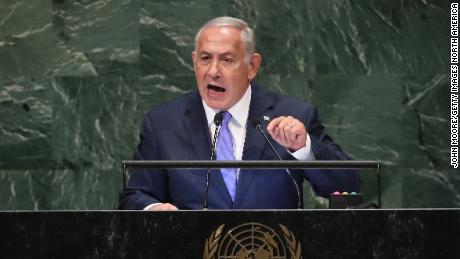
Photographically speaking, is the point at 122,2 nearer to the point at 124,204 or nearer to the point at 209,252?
the point at 124,204

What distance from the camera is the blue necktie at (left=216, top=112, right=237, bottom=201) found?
4293 mm

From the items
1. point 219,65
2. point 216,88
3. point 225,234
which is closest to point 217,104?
point 216,88

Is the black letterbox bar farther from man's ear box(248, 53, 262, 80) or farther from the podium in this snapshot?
man's ear box(248, 53, 262, 80)

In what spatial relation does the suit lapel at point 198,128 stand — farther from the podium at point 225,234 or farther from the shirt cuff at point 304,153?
the podium at point 225,234

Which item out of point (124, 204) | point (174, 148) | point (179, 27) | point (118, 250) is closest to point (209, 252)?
point (118, 250)

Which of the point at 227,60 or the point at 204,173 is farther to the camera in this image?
the point at 227,60

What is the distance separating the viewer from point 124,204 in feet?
13.5

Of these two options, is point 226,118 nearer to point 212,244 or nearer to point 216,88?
point 216,88

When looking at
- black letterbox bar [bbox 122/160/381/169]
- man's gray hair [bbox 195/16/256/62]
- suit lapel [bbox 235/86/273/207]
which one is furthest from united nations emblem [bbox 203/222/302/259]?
man's gray hair [bbox 195/16/256/62]

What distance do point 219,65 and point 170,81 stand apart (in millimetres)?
1523

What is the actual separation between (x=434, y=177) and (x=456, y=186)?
15 centimetres

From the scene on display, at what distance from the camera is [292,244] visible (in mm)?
3123

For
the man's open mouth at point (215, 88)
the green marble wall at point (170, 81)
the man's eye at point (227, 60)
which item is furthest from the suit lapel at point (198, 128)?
the green marble wall at point (170, 81)

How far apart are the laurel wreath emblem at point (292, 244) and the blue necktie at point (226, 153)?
113 centimetres
